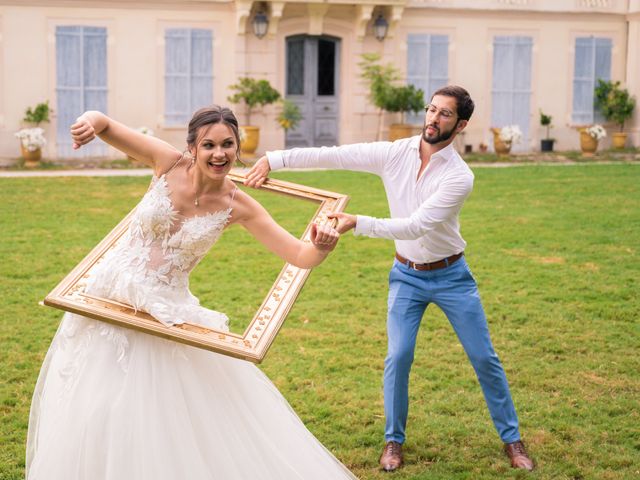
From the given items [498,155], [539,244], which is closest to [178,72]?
[498,155]

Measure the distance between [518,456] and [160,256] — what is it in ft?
8.28

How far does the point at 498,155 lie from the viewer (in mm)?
21938

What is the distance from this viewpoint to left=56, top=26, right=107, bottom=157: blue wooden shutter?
2055 centimetres

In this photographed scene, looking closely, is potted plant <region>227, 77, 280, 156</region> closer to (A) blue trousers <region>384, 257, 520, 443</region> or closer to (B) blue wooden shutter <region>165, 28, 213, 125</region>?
(B) blue wooden shutter <region>165, 28, 213, 125</region>

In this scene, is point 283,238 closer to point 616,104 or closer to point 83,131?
point 83,131

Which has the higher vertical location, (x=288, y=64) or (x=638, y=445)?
(x=288, y=64)

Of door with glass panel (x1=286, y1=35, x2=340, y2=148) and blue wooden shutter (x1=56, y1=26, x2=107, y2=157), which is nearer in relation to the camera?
blue wooden shutter (x1=56, y1=26, x2=107, y2=157)

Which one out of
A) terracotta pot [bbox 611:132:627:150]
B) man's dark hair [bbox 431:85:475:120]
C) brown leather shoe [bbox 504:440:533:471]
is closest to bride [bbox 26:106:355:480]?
man's dark hair [bbox 431:85:475:120]

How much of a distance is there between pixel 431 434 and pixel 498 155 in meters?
16.7

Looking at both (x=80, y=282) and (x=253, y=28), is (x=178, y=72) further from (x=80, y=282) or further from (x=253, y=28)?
(x=80, y=282)

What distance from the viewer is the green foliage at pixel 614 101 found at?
76.2ft

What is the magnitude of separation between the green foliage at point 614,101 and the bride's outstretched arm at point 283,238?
20421mm

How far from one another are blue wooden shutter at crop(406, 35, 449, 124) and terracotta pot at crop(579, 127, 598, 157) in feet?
11.7

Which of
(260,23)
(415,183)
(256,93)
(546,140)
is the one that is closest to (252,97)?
(256,93)
